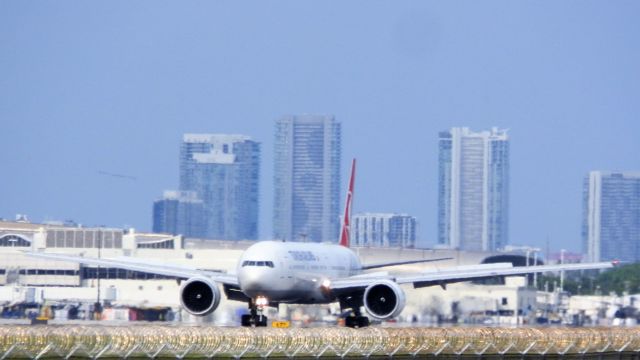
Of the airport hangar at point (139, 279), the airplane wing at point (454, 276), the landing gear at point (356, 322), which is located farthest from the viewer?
the airport hangar at point (139, 279)

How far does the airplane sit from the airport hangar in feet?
36.9

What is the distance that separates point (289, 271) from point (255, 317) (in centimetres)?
323

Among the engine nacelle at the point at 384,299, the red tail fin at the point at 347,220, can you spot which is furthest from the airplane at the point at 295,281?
the red tail fin at the point at 347,220

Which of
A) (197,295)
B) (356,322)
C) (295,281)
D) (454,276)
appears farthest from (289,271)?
(454,276)

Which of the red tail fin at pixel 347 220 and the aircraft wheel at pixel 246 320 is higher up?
the red tail fin at pixel 347 220

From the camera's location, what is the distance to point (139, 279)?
12438 centimetres

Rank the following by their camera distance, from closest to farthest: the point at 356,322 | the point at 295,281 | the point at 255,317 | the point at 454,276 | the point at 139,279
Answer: the point at 255,317
the point at 356,322
the point at 295,281
the point at 454,276
the point at 139,279

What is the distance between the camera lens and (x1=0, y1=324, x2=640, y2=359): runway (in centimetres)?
4628

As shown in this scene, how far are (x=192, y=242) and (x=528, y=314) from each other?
219 ft

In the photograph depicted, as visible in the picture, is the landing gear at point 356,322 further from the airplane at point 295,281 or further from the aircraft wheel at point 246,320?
the aircraft wheel at point 246,320

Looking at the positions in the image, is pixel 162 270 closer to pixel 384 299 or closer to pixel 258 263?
pixel 258 263

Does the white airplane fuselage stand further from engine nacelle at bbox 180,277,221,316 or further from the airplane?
engine nacelle at bbox 180,277,221,316

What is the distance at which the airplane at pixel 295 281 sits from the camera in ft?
220

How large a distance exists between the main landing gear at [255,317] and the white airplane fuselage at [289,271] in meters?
0.37
